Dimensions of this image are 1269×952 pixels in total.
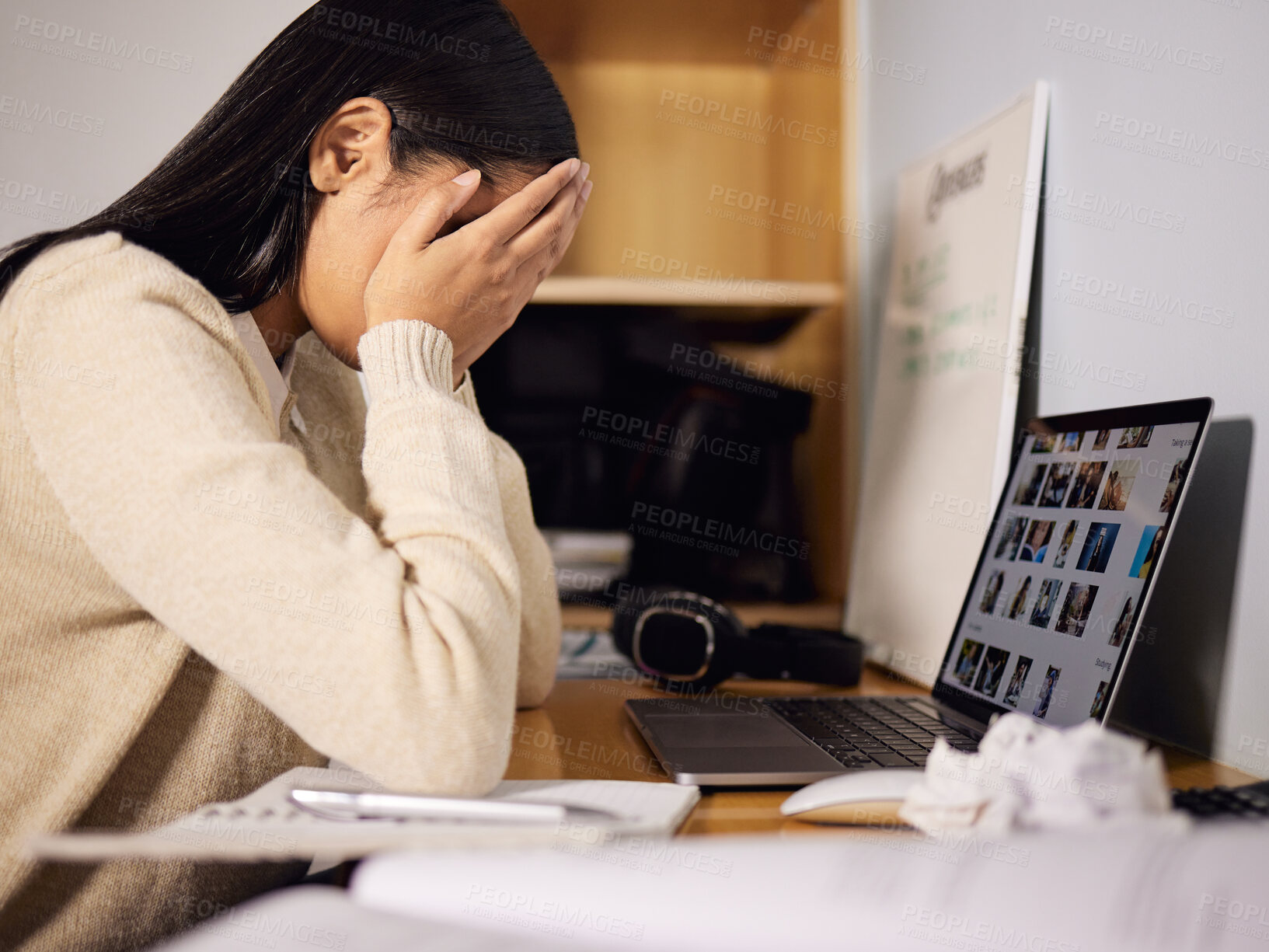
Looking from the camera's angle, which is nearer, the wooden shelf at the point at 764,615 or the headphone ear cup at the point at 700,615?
the headphone ear cup at the point at 700,615

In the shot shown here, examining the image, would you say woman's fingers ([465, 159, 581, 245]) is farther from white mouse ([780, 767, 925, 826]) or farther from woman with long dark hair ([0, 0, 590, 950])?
white mouse ([780, 767, 925, 826])

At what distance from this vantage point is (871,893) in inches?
12.5

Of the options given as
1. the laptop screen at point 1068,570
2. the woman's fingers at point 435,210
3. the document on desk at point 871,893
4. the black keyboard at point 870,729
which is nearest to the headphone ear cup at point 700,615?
the black keyboard at point 870,729

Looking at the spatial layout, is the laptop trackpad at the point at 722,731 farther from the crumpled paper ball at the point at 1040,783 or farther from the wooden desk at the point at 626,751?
the crumpled paper ball at the point at 1040,783

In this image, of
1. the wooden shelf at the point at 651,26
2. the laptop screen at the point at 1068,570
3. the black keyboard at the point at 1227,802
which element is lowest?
the black keyboard at the point at 1227,802

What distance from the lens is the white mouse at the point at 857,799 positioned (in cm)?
49

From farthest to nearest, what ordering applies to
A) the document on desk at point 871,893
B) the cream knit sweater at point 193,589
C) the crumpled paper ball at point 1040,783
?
1. the cream knit sweater at point 193,589
2. the crumpled paper ball at point 1040,783
3. the document on desk at point 871,893

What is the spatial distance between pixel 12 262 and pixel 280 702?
403 mm

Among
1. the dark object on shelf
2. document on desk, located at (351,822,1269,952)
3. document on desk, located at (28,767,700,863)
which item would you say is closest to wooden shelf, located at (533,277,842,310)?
the dark object on shelf

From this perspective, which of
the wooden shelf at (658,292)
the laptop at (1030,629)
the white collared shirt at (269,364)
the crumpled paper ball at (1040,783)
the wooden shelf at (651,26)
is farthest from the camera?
the wooden shelf at (651,26)

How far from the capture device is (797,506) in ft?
5.01

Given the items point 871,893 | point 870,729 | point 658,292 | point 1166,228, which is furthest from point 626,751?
point 658,292

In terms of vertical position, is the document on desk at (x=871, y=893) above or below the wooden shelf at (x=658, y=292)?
below

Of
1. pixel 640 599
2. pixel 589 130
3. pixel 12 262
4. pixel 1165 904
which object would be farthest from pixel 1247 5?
pixel 589 130
